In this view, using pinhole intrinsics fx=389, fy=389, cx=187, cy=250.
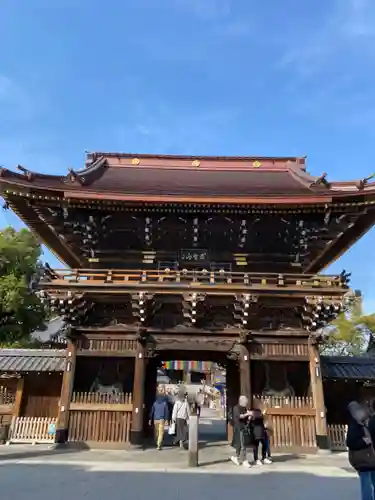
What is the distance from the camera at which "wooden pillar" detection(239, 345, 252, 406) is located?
42.0 ft

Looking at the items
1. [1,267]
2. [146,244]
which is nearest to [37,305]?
[1,267]

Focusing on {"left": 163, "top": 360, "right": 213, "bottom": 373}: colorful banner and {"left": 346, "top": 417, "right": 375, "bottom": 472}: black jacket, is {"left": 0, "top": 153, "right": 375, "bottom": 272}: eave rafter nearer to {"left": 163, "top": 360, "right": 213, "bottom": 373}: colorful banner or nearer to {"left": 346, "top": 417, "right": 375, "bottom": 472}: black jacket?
{"left": 346, "top": 417, "right": 375, "bottom": 472}: black jacket

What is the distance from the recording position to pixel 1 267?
1017 inches

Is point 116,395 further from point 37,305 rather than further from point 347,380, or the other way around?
point 37,305

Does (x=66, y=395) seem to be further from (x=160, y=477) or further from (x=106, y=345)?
(x=160, y=477)

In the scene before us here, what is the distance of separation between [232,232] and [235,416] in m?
6.57

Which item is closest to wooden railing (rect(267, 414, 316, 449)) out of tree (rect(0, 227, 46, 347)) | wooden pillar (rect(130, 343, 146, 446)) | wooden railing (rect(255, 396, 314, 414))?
wooden railing (rect(255, 396, 314, 414))

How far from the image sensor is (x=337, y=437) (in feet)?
43.3

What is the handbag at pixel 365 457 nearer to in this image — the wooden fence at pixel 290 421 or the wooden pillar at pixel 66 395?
the wooden fence at pixel 290 421

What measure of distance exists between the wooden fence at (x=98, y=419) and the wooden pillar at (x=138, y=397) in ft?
0.68

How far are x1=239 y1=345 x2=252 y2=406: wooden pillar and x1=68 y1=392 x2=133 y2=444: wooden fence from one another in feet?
12.3

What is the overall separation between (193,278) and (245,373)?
3.63 m

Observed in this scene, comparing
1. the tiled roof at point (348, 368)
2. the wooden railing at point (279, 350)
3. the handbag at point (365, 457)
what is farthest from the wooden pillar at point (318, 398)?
the handbag at point (365, 457)

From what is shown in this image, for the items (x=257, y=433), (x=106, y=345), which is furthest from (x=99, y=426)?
(x=257, y=433)
